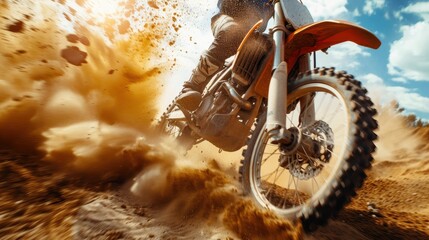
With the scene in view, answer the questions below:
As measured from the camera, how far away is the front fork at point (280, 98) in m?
1.92

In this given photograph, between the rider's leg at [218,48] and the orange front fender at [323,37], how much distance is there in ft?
2.86

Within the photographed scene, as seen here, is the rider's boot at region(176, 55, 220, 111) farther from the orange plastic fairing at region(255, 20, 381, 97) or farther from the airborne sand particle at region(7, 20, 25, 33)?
the airborne sand particle at region(7, 20, 25, 33)

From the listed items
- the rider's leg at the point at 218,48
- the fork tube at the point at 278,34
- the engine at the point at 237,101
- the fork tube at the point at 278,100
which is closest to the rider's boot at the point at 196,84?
the rider's leg at the point at 218,48

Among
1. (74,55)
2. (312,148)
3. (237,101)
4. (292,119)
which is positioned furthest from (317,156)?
(74,55)

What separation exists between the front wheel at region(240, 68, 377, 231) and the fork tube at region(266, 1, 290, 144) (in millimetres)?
189

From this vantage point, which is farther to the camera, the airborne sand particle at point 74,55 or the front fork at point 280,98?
the airborne sand particle at point 74,55

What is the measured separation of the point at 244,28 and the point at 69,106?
Result: 241 centimetres

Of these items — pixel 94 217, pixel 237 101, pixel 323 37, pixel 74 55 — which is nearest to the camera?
pixel 94 217

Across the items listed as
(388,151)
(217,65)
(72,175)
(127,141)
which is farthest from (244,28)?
(388,151)

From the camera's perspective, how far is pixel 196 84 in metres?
3.53

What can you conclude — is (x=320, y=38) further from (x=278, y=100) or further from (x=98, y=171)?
(x=98, y=171)

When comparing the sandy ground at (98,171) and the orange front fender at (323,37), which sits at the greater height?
the orange front fender at (323,37)

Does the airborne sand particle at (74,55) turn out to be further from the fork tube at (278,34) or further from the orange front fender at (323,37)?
the orange front fender at (323,37)

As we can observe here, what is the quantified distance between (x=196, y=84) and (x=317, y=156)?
6.52 ft
